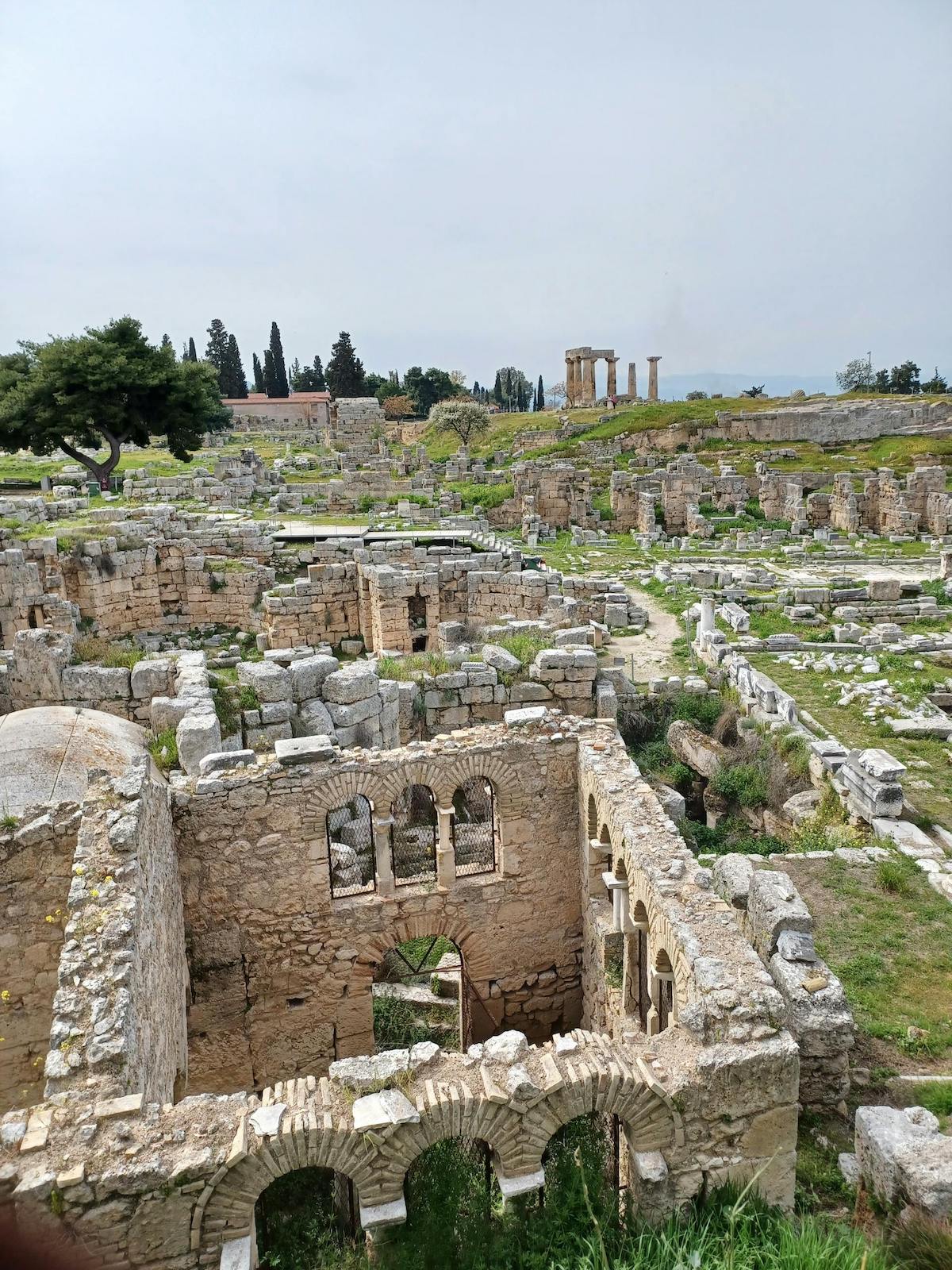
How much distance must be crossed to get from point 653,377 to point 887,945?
245 ft

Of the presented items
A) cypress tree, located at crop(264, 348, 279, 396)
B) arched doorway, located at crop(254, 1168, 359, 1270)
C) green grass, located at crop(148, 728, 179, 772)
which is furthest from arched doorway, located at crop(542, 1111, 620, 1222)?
cypress tree, located at crop(264, 348, 279, 396)

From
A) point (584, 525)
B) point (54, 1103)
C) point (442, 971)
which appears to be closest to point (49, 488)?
point (584, 525)

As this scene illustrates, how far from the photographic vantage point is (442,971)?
11.8m

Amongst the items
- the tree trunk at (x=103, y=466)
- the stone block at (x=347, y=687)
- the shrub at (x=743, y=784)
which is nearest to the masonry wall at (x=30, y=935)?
the stone block at (x=347, y=687)

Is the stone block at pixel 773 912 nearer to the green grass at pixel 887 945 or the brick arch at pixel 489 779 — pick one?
the green grass at pixel 887 945

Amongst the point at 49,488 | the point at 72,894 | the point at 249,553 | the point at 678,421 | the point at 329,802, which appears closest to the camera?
the point at 72,894

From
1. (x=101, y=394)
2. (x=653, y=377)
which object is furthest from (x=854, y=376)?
(x=101, y=394)

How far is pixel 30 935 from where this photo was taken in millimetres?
7098

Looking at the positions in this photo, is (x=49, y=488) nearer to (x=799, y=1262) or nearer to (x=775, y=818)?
(x=775, y=818)

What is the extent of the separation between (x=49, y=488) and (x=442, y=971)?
2603 cm

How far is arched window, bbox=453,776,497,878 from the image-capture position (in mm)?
10172

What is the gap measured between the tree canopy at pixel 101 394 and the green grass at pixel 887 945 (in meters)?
29.7

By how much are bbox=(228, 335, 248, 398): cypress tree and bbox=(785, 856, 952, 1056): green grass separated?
73.8 metres

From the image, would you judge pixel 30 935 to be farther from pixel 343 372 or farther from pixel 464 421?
pixel 343 372
